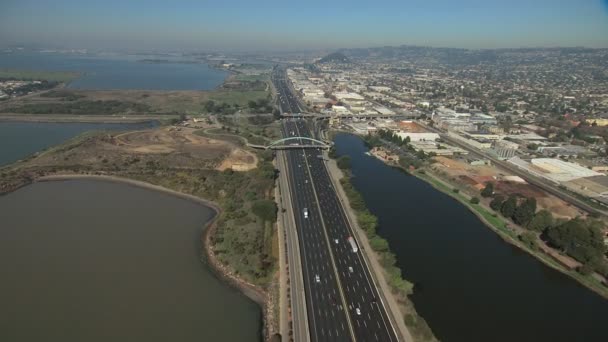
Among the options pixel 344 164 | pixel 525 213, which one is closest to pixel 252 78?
pixel 344 164

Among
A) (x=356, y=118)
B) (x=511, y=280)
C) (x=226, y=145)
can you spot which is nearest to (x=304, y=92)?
(x=356, y=118)

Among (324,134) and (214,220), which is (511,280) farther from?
(324,134)

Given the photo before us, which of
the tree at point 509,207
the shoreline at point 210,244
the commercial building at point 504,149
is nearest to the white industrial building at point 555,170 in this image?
the commercial building at point 504,149

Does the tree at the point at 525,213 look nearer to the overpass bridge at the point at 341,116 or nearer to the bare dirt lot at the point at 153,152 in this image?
the bare dirt lot at the point at 153,152

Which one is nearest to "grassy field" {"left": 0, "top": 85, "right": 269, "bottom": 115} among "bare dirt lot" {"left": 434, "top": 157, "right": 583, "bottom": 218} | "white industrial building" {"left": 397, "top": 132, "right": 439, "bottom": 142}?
"white industrial building" {"left": 397, "top": 132, "right": 439, "bottom": 142}

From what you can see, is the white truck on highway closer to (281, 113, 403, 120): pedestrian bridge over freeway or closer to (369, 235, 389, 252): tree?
(369, 235, 389, 252): tree

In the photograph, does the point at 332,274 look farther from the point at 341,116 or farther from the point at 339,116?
the point at 341,116
